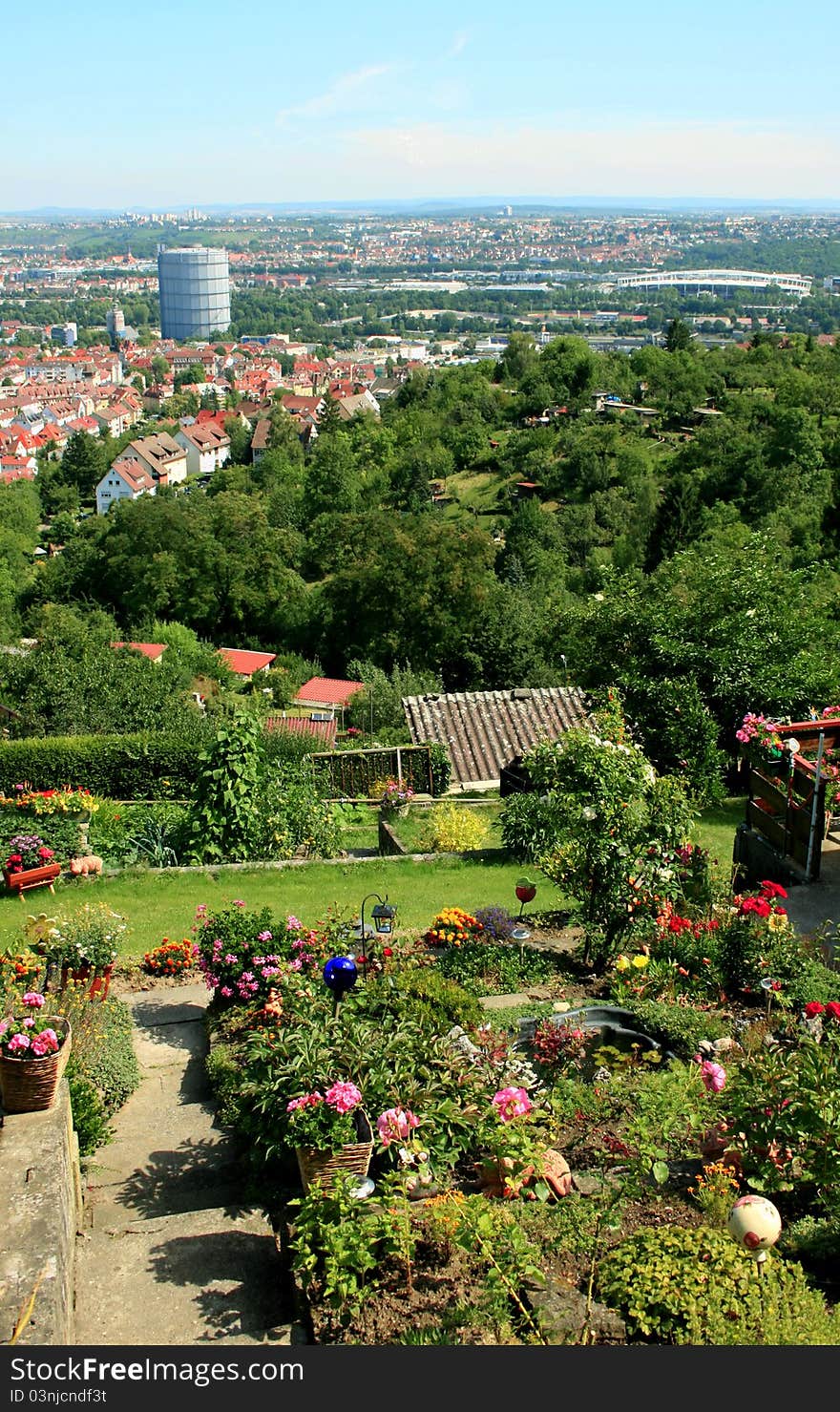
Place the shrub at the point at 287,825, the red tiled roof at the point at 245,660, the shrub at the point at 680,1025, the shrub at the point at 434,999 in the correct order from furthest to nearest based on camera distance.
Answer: the red tiled roof at the point at 245,660 → the shrub at the point at 287,825 → the shrub at the point at 680,1025 → the shrub at the point at 434,999

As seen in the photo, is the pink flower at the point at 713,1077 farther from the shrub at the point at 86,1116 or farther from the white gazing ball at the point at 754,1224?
the shrub at the point at 86,1116

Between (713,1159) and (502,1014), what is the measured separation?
1.71m

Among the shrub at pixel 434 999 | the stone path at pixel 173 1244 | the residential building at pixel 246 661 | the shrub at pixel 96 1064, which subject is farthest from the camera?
the residential building at pixel 246 661

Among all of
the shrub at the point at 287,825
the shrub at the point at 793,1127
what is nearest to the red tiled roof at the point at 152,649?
the shrub at the point at 287,825

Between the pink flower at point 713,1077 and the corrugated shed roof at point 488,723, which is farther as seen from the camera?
the corrugated shed roof at point 488,723

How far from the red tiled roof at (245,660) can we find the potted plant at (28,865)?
27.4m

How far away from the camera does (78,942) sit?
737 centimetres

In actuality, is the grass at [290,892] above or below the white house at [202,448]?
above

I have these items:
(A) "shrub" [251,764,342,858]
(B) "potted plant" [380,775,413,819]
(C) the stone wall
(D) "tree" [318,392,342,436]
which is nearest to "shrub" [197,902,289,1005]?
(C) the stone wall

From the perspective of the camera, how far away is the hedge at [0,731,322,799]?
1464 centimetres

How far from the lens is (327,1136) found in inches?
185

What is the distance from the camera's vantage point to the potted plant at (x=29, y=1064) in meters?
5.05

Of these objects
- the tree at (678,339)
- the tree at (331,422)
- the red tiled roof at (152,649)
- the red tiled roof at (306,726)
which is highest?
the tree at (678,339)

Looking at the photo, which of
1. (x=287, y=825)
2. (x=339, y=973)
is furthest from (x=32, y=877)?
(x=339, y=973)
